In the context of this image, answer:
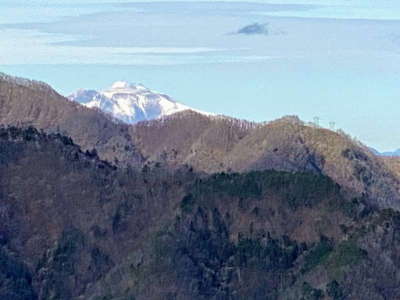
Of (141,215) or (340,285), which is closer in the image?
(340,285)

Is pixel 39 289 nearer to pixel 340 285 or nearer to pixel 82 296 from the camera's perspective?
pixel 82 296

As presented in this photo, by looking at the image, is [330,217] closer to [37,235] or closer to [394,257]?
[394,257]

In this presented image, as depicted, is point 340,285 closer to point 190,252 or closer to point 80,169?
point 190,252

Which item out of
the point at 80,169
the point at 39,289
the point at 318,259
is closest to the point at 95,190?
the point at 80,169

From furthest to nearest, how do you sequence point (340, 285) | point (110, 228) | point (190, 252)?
point (110, 228) < point (190, 252) < point (340, 285)

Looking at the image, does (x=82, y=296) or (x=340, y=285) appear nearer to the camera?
(x=340, y=285)

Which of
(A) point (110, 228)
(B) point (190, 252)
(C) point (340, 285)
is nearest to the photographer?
(C) point (340, 285)

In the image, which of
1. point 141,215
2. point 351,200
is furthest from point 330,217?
point 141,215
